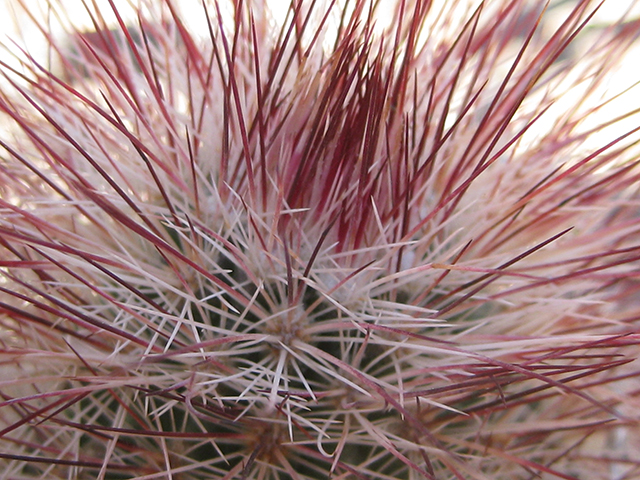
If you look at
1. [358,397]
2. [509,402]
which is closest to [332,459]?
[358,397]

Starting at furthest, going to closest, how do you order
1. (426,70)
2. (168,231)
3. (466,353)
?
(426,70)
(168,231)
(466,353)

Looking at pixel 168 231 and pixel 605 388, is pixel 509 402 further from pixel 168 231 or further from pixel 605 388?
pixel 168 231

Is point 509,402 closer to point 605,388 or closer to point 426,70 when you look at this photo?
point 605,388

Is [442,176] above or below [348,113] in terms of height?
below

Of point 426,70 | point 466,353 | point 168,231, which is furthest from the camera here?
point 426,70

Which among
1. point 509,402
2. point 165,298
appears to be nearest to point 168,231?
point 165,298

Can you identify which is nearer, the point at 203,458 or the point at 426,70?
the point at 203,458

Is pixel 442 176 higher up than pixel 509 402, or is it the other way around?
pixel 442 176

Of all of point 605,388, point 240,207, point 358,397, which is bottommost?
point 605,388

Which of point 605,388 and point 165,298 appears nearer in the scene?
point 165,298
